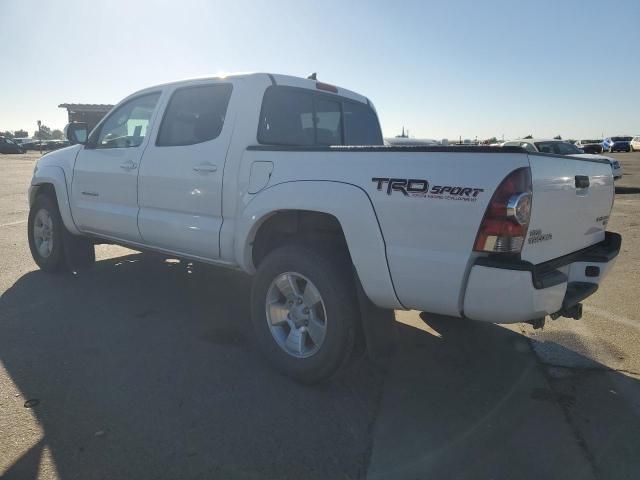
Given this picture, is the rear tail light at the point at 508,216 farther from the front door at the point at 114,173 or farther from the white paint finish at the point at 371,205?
the front door at the point at 114,173

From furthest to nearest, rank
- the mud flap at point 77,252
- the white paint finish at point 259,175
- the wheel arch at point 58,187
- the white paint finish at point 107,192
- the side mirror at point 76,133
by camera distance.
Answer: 1. the mud flap at point 77,252
2. the wheel arch at point 58,187
3. the side mirror at point 76,133
4. the white paint finish at point 107,192
5. the white paint finish at point 259,175

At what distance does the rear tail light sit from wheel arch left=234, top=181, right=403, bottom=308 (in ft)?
1.94

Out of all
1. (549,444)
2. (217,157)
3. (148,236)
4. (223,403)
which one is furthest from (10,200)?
(549,444)

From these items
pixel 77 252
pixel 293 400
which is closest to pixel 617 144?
pixel 77 252

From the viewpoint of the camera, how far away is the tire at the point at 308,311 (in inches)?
121

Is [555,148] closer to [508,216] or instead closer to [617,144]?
[508,216]

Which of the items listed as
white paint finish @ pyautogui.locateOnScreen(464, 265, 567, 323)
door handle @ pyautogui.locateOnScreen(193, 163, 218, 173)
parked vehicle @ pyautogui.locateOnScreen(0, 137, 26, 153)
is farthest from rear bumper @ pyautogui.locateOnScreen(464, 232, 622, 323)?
parked vehicle @ pyautogui.locateOnScreen(0, 137, 26, 153)

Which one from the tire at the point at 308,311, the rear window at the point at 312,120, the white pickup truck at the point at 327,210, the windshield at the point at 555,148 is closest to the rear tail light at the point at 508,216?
the white pickup truck at the point at 327,210

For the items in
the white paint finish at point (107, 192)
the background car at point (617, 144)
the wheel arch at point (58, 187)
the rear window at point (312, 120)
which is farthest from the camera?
the background car at point (617, 144)

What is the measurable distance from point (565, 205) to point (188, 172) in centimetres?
273

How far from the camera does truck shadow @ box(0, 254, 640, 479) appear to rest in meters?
2.52

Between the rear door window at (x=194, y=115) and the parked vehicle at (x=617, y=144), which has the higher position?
the rear door window at (x=194, y=115)

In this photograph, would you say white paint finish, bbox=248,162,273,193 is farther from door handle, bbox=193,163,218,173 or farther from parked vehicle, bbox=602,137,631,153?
parked vehicle, bbox=602,137,631,153

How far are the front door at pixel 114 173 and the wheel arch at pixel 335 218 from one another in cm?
158
